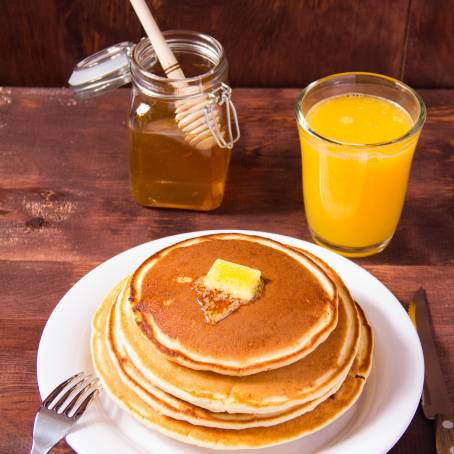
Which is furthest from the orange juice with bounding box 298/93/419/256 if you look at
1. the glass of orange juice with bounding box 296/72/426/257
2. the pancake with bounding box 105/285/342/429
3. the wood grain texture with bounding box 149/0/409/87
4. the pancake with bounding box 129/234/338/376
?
the wood grain texture with bounding box 149/0/409/87

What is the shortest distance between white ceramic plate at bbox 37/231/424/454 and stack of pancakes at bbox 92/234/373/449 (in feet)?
0.15

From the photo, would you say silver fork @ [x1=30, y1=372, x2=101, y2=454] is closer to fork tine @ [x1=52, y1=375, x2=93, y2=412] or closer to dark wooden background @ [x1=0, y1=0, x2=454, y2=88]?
fork tine @ [x1=52, y1=375, x2=93, y2=412]

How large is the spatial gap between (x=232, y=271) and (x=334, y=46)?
4.12 ft

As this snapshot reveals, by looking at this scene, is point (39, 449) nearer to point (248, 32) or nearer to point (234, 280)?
point (234, 280)

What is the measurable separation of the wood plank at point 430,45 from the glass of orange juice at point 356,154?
0.67m

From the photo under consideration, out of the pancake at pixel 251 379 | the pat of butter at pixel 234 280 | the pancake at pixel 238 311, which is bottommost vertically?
the pancake at pixel 251 379

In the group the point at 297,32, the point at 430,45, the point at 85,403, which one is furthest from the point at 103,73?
the point at 430,45

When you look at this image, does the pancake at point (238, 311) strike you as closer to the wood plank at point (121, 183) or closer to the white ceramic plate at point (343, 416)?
the white ceramic plate at point (343, 416)

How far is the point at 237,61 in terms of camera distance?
2375mm

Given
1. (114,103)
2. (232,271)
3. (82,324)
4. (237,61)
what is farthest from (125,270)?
(237,61)

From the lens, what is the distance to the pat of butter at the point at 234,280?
1.25 m

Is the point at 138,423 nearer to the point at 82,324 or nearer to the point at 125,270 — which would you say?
the point at 82,324

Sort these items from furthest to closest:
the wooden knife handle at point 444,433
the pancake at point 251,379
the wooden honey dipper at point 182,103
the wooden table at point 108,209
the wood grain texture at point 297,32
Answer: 1. the wood grain texture at point 297,32
2. the wooden honey dipper at point 182,103
3. the wooden table at point 108,209
4. the wooden knife handle at point 444,433
5. the pancake at point 251,379

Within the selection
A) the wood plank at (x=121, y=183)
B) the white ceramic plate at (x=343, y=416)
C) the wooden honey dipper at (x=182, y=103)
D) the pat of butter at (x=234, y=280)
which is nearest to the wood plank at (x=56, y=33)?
the wood plank at (x=121, y=183)
